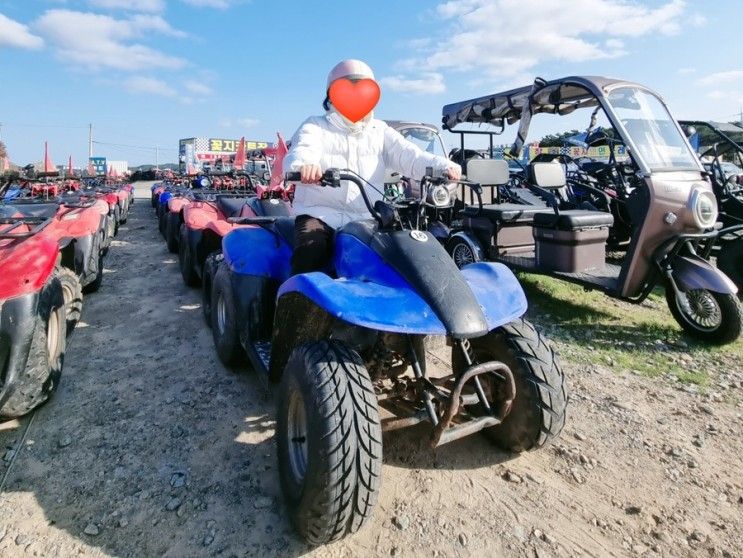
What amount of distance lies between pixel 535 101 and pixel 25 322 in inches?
220

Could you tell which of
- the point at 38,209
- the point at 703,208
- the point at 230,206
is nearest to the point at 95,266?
the point at 38,209

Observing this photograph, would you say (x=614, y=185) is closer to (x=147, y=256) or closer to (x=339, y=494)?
(x=339, y=494)

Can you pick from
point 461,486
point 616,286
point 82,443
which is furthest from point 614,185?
point 82,443

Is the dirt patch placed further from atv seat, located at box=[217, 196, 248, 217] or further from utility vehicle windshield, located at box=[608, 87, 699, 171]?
atv seat, located at box=[217, 196, 248, 217]

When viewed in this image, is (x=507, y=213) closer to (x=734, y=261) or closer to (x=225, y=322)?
(x=734, y=261)

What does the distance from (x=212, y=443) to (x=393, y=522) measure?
3.65 ft

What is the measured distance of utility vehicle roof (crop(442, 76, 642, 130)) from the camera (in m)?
4.82

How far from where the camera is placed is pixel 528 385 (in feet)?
7.46

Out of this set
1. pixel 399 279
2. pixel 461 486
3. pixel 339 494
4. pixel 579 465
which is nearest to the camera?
pixel 339 494

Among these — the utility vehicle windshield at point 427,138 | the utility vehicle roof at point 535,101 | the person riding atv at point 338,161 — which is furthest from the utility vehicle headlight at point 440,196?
the utility vehicle windshield at point 427,138

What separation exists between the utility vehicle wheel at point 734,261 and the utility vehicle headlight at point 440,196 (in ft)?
15.6

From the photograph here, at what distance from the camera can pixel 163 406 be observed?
9.89 feet

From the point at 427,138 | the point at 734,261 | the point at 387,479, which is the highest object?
the point at 427,138

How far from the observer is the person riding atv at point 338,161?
2648 mm
